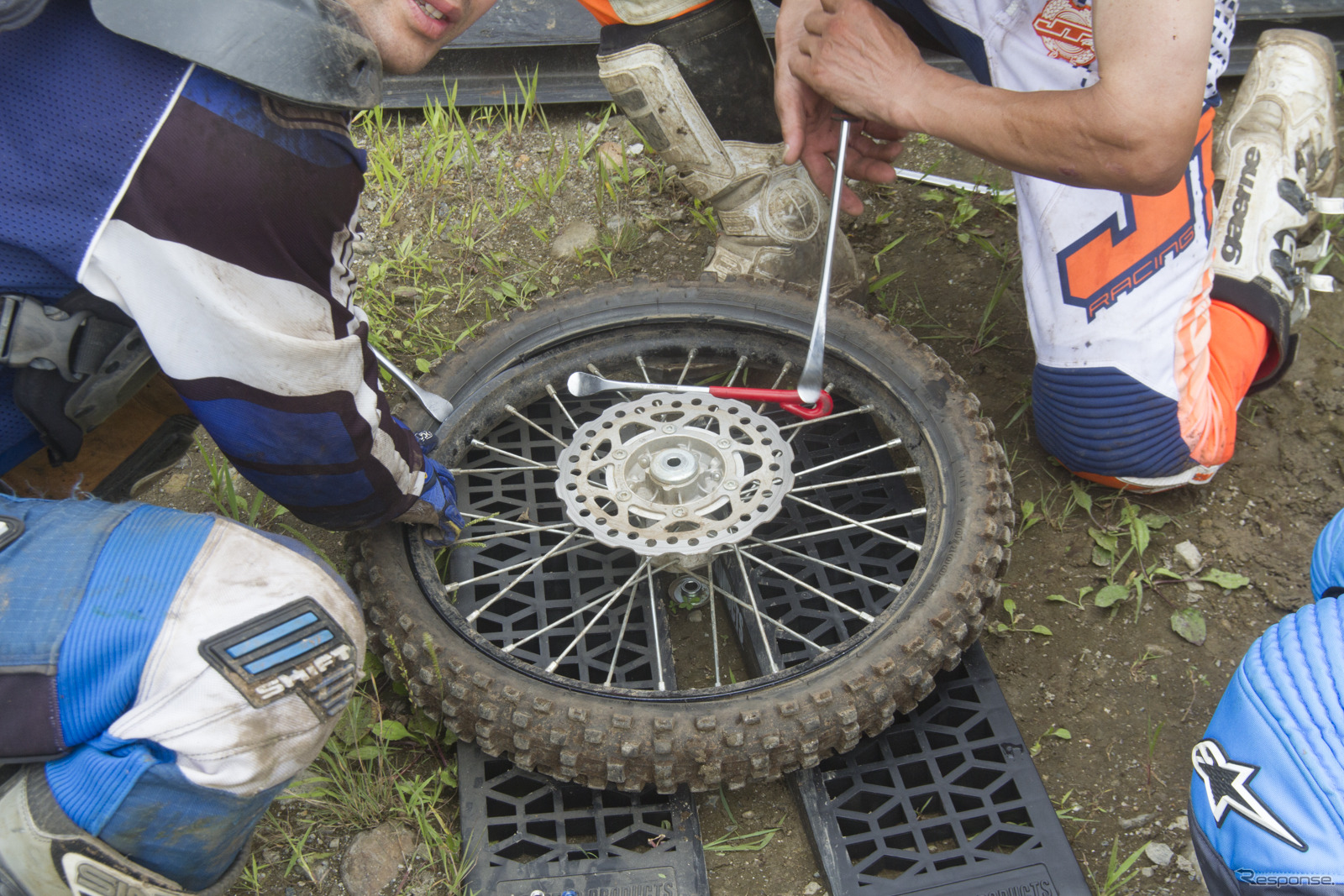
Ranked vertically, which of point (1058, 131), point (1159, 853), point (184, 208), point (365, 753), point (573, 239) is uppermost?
point (184, 208)

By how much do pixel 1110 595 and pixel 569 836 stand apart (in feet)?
4.20

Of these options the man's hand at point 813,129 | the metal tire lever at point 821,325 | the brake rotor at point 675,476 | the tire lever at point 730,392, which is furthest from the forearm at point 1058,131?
the brake rotor at point 675,476

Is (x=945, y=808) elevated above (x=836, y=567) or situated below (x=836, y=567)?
below

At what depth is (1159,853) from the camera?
1.74 meters

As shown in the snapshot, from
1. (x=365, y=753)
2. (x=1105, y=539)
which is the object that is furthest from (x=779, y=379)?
(x=365, y=753)

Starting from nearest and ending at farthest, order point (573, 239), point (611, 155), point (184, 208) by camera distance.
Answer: point (184, 208)
point (573, 239)
point (611, 155)

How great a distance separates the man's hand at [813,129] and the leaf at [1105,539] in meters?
0.95

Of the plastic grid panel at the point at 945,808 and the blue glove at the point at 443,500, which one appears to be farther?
the blue glove at the point at 443,500

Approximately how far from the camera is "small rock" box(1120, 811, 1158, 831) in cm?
178

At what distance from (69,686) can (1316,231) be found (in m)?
3.35

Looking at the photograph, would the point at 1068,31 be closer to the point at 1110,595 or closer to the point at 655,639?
the point at 1110,595

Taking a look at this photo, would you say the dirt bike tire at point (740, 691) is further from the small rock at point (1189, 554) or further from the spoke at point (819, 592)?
the small rock at point (1189, 554)

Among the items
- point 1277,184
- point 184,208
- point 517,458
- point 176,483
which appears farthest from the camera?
point 1277,184

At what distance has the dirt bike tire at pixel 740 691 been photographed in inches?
64.3
